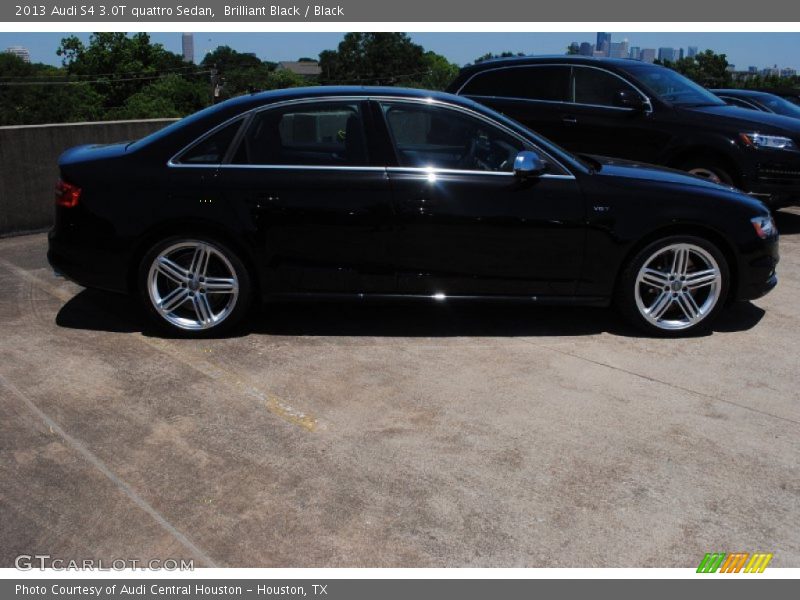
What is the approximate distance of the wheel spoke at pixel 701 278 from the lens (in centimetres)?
552

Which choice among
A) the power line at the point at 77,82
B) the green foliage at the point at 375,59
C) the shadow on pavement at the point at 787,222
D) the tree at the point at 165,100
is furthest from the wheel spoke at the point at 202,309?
the green foliage at the point at 375,59

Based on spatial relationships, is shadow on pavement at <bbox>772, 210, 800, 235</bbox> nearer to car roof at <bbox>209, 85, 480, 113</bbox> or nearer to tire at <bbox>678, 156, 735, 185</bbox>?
tire at <bbox>678, 156, 735, 185</bbox>

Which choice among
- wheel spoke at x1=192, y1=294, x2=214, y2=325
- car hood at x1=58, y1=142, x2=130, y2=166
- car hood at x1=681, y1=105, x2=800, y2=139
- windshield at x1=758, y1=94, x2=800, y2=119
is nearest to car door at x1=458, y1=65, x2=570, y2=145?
car hood at x1=681, y1=105, x2=800, y2=139

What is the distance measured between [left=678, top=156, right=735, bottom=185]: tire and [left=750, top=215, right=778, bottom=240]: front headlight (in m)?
2.86

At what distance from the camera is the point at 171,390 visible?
4.60 m

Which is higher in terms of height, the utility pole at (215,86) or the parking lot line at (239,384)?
the utility pole at (215,86)

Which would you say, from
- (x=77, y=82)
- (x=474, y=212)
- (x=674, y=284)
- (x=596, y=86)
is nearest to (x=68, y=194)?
(x=474, y=212)

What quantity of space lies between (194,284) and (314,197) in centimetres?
99

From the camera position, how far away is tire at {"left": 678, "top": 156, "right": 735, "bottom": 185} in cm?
841

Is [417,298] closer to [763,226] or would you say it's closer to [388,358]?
[388,358]

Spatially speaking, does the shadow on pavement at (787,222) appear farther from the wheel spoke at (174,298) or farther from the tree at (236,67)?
the tree at (236,67)

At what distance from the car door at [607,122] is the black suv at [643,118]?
11mm

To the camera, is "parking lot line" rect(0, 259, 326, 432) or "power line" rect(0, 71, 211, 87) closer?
"parking lot line" rect(0, 259, 326, 432)

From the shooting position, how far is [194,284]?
5379mm
